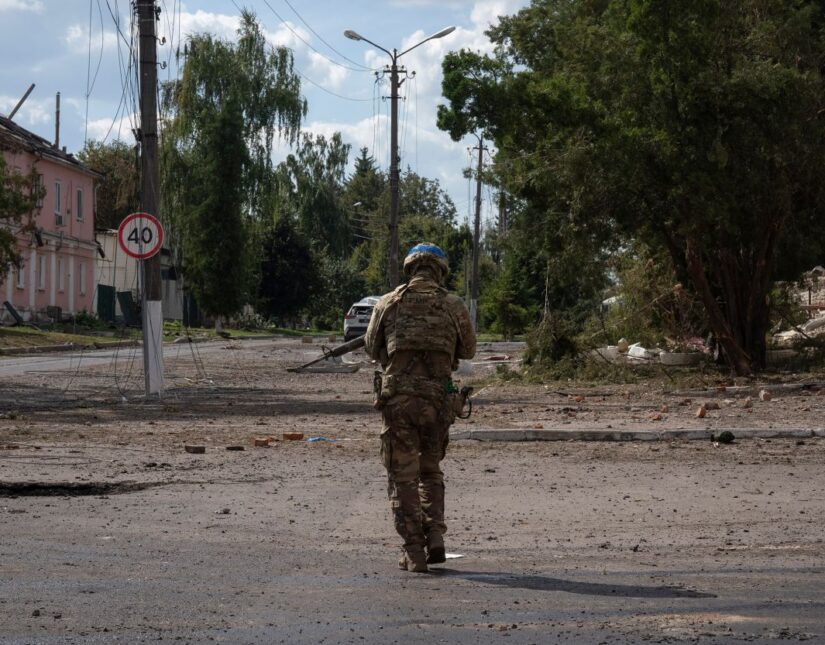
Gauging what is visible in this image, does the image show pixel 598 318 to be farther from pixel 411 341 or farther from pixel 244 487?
pixel 411 341

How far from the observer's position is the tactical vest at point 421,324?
7.95 m

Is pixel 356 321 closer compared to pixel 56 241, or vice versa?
pixel 356 321

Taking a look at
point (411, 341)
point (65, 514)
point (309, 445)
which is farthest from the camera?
point (309, 445)

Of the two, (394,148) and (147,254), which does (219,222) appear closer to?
(394,148)

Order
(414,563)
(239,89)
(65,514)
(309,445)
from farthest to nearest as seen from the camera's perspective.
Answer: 1. (239,89)
2. (309,445)
3. (65,514)
4. (414,563)

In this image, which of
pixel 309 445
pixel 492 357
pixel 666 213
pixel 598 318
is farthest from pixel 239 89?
pixel 309 445

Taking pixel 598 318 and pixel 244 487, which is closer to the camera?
pixel 244 487

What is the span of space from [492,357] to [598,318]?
25.4 feet

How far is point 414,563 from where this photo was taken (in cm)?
746

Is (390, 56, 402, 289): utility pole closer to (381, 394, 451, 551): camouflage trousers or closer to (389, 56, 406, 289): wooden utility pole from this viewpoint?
(389, 56, 406, 289): wooden utility pole

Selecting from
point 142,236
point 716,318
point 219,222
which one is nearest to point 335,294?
point 219,222

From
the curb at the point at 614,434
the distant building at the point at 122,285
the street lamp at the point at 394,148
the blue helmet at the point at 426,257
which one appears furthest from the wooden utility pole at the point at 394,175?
the blue helmet at the point at 426,257

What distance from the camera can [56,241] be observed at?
60.2 m

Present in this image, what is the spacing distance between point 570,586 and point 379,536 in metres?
2.11
